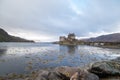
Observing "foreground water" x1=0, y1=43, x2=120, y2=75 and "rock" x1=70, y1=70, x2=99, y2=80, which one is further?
"foreground water" x1=0, y1=43, x2=120, y2=75

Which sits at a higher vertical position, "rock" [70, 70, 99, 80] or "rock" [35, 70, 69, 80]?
"rock" [70, 70, 99, 80]

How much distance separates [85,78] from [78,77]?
0.65 m

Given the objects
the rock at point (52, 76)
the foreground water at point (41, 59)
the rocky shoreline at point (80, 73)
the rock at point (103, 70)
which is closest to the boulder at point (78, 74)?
the rocky shoreline at point (80, 73)

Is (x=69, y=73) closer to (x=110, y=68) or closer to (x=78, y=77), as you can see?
(x=78, y=77)

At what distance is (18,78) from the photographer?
774 inches

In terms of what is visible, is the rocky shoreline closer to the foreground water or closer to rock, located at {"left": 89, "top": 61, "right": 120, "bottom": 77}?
rock, located at {"left": 89, "top": 61, "right": 120, "bottom": 77}

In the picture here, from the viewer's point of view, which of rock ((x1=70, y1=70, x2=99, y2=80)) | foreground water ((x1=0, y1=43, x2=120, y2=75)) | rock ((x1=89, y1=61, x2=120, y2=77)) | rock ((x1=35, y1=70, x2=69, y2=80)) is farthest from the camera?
foreground water ((x1=0, y1=43, x2=120, y2=75))

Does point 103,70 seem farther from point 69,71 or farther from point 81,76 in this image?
point 81,76

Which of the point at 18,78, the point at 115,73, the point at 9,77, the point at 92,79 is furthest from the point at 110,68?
the point at 9,77

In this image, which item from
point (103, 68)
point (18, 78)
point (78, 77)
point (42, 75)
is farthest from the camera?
point (18, 78)

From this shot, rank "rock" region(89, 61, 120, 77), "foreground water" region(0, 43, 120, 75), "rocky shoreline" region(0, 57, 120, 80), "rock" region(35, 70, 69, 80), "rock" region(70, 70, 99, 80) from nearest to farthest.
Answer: "rock" region(70, 70, 99, 80) → "rocky shoreline" region(0, 57, 120, 80) → "rock" region(35, 70, 69, 80) → "rock" region(89, 61, 120, 77) → "foreground water" region(0, 43, 120, 75)

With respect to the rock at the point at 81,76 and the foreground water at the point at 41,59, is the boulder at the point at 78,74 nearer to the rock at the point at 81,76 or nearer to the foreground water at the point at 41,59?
the rock at the point at 81,76

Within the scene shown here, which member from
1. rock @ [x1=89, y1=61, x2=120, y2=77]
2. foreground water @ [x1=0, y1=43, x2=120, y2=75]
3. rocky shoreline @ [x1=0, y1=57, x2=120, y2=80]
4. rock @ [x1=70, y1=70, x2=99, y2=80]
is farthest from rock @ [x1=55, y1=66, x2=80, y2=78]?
foreground water @ [x1=0, y1=43, x2=120, y2=75]

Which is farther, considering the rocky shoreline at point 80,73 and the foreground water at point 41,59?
the foreground water at point 41,59
